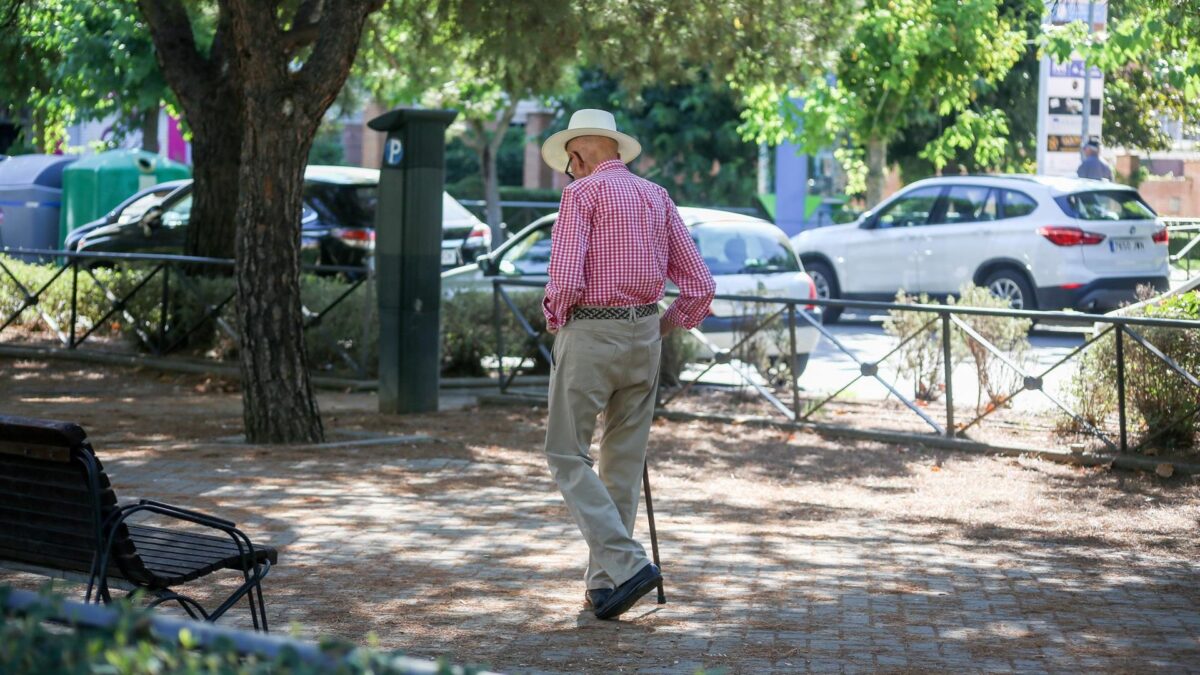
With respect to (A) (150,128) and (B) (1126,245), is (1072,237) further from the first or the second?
(A) (150,128)

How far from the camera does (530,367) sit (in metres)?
13.3

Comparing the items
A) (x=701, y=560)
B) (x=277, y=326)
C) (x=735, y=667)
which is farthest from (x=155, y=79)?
(x=735, y=667)

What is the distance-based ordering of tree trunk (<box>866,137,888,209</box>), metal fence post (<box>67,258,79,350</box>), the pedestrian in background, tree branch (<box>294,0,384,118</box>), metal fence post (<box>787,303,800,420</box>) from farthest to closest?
1. tree trunk (<box>866,137,888,209</box>)
2. the pedestrian in background
3. metal fence post (<box>67,258,79,350</box>)
4. metal fence post (<box>787,303,800,420</box>)
5. tree branch (<box>294,0,384,118</box>)

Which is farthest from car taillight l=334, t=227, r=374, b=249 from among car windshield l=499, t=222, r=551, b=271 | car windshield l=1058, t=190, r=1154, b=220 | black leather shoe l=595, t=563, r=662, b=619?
black leather shoe l=595, t=563, r=662, b=619

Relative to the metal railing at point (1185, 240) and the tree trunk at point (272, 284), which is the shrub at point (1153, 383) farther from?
the metal railing at point (1185, 240)

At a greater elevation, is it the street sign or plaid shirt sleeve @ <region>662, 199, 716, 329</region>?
the street sign

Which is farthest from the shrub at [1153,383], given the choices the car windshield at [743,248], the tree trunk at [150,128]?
the tree trunk at [150,128]

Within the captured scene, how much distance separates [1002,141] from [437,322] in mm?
14393

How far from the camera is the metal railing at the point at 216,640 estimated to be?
2248 millimetres

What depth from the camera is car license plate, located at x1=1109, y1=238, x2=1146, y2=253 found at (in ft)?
56.4

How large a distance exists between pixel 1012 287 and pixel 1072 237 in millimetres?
953

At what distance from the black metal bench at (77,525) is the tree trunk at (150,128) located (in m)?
24.0

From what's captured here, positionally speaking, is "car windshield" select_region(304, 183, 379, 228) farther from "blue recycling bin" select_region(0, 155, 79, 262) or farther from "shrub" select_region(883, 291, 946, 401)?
"blue recycling bin" select_region(0, 155, 79, 262)

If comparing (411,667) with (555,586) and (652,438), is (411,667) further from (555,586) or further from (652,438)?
(652,438)
